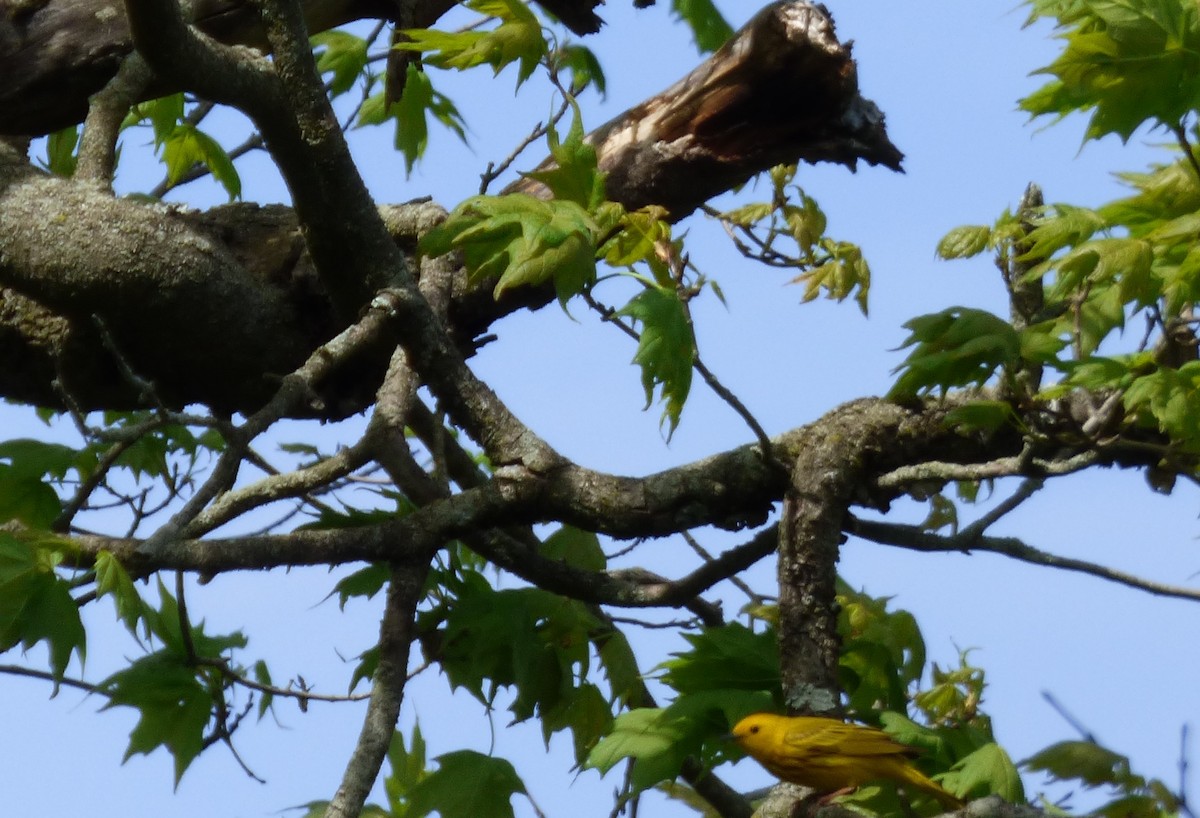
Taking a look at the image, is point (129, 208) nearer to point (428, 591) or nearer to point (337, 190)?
point (337, 190)

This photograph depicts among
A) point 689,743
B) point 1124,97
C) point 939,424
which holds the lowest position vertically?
point 689,743

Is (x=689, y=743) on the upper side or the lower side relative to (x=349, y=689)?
lower

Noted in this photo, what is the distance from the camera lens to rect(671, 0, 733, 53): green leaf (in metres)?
3.16

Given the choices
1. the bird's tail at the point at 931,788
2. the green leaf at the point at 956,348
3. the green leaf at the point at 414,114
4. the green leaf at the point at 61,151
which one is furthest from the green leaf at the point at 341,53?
the bird's tail at the point at 931,788

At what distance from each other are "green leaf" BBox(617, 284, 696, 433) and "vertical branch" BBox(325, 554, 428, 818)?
599 millimetres

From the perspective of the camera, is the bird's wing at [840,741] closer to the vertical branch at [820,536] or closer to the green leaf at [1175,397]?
the vertical branch at [820,536]

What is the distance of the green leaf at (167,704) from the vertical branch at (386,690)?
305 millimetres

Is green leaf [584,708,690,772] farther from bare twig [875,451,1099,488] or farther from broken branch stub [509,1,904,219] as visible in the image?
broken branch stub [509,1,904,219]

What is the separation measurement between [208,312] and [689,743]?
1.27 m

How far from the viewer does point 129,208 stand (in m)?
2.31

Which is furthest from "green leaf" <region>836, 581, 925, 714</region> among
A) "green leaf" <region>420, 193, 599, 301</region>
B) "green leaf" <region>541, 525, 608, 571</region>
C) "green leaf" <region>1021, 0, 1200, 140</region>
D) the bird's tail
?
"green leaf" <region>1021, 0, 1200, 140</region>

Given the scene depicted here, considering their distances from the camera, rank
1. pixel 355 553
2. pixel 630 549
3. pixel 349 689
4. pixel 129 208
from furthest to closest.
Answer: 1. pixel 630 549
2. pixel 129 208
3. pixel 349 689
4. pixel 355 553

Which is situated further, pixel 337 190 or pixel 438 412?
pixel 438 412

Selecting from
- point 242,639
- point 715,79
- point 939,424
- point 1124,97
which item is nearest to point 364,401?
point 242,639
